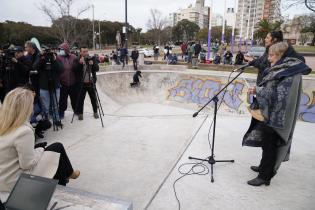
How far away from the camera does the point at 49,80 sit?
5.33 metres

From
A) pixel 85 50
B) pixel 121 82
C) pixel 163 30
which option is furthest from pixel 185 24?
pixel 85 50

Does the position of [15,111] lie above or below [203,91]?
above

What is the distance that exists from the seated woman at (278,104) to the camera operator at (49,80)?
14.0ft

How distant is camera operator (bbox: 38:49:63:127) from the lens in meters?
5.21

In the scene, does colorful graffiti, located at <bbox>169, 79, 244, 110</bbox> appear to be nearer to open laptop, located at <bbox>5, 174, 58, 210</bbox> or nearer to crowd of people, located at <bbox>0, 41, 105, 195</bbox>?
crowd of people, located at <bbox>0, 41, 105, 195</bbox>

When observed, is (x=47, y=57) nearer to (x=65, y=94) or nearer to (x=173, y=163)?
(x=65, y=94)

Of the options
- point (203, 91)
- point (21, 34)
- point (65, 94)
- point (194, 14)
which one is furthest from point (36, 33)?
point (194, 14)

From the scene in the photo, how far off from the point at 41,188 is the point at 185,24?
77012 mm

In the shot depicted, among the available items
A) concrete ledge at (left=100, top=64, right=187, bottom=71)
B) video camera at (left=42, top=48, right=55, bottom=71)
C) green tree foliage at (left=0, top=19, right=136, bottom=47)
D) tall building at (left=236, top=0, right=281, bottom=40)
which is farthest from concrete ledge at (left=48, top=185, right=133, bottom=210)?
tall building at (left=236, top=0, right=281, bottom=40)

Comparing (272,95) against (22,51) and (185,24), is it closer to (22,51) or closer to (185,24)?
(22,51)

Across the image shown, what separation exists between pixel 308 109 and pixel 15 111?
7964 mm

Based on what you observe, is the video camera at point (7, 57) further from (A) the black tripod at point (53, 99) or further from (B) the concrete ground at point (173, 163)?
(B) the concrete ground at point (173, 163)

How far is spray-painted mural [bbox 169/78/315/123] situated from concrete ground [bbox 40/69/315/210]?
328 cm

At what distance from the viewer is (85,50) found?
5945 millimetres
